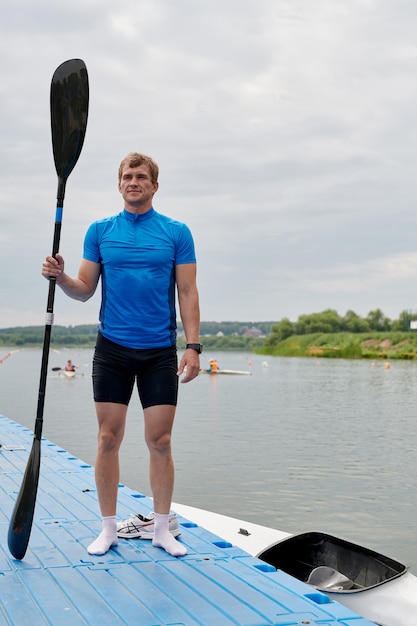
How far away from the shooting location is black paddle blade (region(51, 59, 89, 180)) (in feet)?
16.4

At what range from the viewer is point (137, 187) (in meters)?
4.58

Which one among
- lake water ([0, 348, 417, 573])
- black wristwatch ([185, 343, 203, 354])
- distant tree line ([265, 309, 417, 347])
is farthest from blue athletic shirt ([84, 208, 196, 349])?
distant tree line ([265, 309, 417, 347])

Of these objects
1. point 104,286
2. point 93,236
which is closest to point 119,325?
point 104,286

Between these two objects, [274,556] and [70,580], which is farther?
[274,556]

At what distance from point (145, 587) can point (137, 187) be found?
91.6 inches

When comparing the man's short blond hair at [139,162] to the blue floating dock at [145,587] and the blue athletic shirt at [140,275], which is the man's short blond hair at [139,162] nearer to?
the blue athletic shirt at [140,275]

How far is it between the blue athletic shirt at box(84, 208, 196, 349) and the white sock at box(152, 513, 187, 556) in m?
1.11

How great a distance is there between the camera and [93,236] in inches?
A: 185

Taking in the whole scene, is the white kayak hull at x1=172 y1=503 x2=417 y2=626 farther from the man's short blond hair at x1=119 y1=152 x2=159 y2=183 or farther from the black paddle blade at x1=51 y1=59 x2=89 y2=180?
the black paddle blade at x1=51 y1=59 x2=89 y2=180

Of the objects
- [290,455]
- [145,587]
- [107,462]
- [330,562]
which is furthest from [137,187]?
[290,455]

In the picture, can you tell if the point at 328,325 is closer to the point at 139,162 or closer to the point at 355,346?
the point at 355,346

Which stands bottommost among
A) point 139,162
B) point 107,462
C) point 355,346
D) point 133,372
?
point 107,462

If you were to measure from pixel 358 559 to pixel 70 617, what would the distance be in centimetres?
273

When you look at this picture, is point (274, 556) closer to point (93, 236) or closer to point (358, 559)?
point (358, 559)
